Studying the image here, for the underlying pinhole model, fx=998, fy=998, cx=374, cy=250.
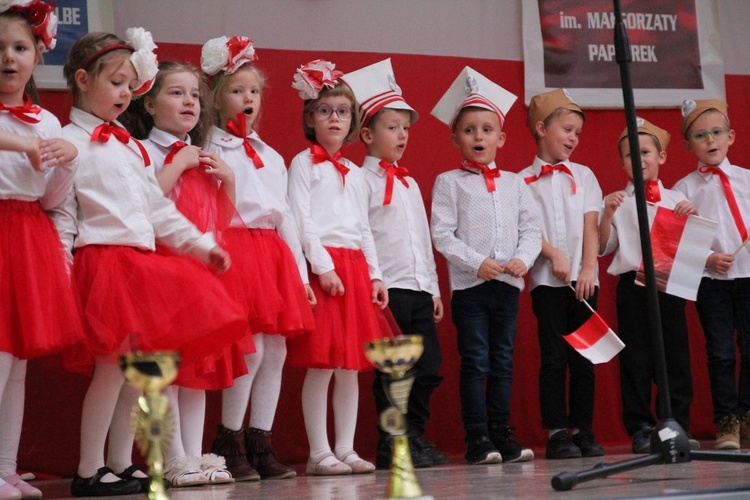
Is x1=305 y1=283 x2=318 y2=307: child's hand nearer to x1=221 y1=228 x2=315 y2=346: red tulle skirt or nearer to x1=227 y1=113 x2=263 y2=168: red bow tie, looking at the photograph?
x1=221 y1=228 x2=315 y2=346: red tulle skirt

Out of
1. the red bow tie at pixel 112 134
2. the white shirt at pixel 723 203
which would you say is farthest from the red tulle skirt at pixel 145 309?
the white shirt at pixel 723 203

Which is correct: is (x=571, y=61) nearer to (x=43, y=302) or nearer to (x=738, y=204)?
(x=738, y=204)

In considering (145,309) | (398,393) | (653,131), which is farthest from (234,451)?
(653,131)

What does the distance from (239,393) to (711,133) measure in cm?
246

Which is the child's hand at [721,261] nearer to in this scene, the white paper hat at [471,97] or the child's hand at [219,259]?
the white paper hat at [471,97]

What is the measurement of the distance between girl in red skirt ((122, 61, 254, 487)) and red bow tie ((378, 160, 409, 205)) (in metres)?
0.79

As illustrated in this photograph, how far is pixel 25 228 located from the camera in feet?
9.16

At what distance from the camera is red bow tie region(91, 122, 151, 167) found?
3.01 m

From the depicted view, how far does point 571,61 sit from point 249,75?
180 cm

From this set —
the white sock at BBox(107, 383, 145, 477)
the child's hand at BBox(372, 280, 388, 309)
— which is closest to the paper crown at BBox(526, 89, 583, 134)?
the child's hand at BBox(372, 280, 388, 309)

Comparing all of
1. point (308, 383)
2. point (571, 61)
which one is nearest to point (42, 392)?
point (308, 383)

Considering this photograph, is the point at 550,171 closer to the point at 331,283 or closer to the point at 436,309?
the point at 436,309

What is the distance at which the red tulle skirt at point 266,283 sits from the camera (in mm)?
3297

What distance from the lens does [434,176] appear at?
464 cm
